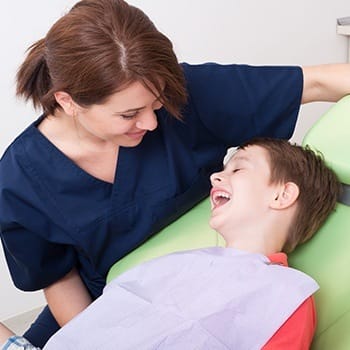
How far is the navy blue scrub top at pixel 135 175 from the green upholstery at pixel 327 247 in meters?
0.05

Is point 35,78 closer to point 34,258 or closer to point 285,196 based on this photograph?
point 34,258

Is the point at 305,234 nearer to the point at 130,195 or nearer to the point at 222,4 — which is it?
the point at 130,195

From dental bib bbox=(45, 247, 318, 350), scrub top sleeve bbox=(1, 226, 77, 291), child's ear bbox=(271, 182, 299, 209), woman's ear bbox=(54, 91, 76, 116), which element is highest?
woman's ear bbox=(54, 91, 76, 116)

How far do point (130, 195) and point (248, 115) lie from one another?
1.04ft

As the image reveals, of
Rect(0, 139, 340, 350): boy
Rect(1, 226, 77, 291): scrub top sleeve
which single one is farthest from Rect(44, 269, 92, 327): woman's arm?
Rect(0, 139, 340, 350): boy

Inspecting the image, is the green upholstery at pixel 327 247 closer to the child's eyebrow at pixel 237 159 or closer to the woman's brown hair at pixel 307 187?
the woman's brown hair at pixel 307 187

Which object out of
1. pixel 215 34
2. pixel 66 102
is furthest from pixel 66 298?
pixel 215 34

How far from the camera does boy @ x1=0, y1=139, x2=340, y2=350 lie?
3.04 ft

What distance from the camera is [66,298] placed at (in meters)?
1.35

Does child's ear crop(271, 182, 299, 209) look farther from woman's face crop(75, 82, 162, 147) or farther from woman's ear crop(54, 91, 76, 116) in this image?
woman's ear crop(54, 91, 76, 116)

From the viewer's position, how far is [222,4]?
204 cm

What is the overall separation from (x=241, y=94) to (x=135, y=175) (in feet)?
0.97

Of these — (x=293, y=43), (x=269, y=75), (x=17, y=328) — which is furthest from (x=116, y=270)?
(x=293, y=43)

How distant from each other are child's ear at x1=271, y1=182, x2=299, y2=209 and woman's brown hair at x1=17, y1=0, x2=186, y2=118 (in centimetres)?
29
